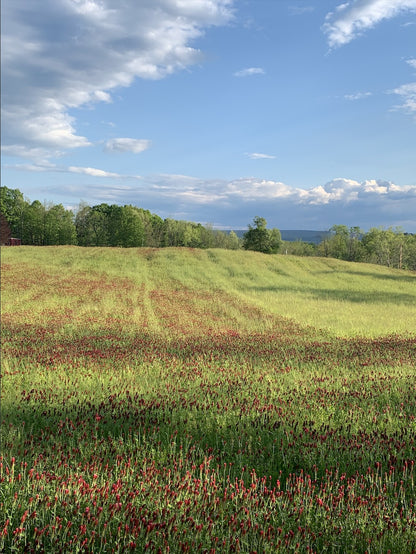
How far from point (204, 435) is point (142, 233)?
292 ft

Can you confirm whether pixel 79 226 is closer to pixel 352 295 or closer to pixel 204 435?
pixel 352 295

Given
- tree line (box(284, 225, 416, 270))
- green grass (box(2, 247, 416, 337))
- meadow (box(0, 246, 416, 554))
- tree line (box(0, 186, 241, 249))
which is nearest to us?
meadow (box(0, 246, 416, 554))

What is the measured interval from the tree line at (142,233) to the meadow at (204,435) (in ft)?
232

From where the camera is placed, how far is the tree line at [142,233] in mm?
92125

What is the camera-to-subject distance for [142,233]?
93.7 m

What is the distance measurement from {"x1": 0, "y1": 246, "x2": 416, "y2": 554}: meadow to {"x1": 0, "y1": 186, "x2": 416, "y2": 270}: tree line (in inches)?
2788

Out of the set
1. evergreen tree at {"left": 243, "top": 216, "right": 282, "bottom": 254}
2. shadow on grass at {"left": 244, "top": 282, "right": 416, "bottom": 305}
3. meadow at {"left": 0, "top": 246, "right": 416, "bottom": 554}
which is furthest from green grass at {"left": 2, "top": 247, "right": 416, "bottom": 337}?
evergreen tree at {"left": 243, "top": 216, "right": 282, "bottom": 254}

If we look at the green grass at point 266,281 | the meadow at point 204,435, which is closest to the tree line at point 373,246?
the green grass at point 266,281

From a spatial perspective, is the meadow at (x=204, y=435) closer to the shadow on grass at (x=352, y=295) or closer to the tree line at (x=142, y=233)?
the shadow on grass at (x=352, y=295)

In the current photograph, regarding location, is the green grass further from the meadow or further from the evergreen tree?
the evergreen tree

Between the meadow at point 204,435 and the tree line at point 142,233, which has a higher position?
the tree line at point 142,233

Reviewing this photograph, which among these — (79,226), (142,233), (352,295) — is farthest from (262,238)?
(352,295)

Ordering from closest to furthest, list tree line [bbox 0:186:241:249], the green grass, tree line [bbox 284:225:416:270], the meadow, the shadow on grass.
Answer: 1. the meadow
2. the green grass
3. the shadow on grass
4. tree line [bbox 0:186:241:249]
5. tree line [bbox 284:225:416:270]

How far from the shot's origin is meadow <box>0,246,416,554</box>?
3.97 meters
